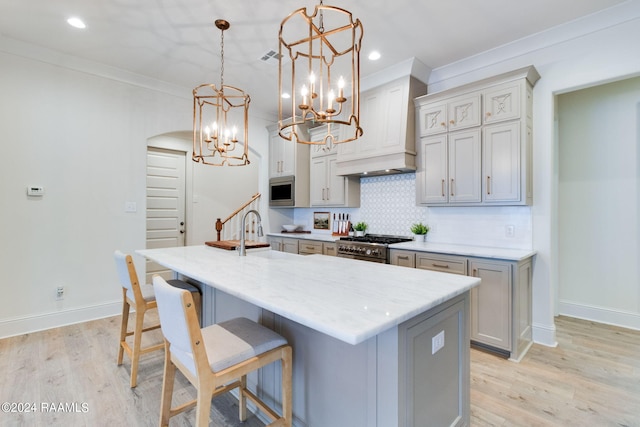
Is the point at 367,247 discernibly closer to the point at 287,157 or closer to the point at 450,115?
the point at 450,115

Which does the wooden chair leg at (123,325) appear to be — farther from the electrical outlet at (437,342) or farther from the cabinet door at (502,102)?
the cabinet door at (502,102)

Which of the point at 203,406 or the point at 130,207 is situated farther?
the point at 130,207

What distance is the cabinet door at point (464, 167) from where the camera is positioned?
10.0 feet

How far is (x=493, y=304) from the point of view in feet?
8.87

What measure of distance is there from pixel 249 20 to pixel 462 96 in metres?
2.18

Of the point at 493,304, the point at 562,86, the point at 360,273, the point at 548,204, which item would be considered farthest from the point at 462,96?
the point at 360,273

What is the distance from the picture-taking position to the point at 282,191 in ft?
16.5

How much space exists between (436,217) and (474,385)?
1.88m

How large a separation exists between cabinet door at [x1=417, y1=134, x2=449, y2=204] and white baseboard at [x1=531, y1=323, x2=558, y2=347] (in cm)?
148

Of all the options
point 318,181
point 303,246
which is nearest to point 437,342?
point 303,246

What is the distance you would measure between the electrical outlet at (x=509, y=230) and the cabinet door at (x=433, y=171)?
25.7 inches

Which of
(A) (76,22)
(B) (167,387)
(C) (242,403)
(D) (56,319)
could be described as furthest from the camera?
(D) (56,319)

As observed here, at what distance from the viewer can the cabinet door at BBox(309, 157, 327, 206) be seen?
463 cm

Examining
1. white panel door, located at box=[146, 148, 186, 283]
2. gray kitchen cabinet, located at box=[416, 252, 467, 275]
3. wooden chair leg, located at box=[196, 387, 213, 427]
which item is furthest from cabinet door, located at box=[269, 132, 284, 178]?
wooden chair leg, located at box=[196, 387, 213, 427]
